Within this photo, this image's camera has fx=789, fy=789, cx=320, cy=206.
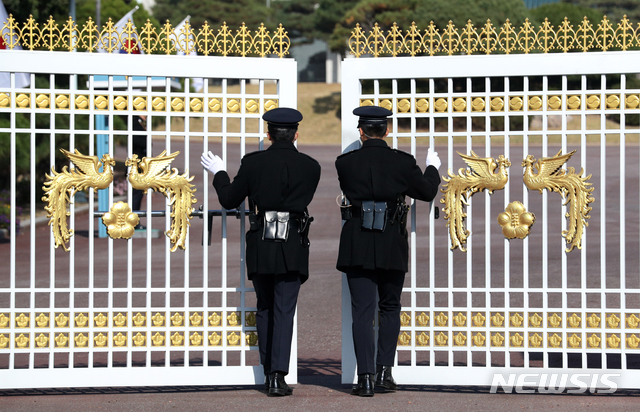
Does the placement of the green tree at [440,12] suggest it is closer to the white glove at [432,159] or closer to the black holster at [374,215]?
the white glove at [432,159]

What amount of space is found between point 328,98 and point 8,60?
52145 mm

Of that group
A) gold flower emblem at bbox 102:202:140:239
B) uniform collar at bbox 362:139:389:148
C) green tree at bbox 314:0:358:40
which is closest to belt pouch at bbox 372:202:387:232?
uniform collar at bbox 362:139:389:148

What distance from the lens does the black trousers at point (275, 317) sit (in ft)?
17.8

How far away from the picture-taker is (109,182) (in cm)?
555

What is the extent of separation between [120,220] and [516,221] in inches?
111

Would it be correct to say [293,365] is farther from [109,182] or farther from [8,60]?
[8,60]

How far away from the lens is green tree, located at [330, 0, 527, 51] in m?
43.2

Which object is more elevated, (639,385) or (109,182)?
(109,182)

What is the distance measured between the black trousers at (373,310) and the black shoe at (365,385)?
0.07 m

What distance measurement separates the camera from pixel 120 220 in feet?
18.4

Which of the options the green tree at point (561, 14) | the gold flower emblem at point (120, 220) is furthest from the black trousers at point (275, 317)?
the green tree at point (561, 14)

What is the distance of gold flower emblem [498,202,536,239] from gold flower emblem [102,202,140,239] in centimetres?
262

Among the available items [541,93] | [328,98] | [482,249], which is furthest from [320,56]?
[541,93]

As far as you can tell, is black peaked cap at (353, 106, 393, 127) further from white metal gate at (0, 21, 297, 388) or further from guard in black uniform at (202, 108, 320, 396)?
white metal gate at (0, 21, 297, 388)
